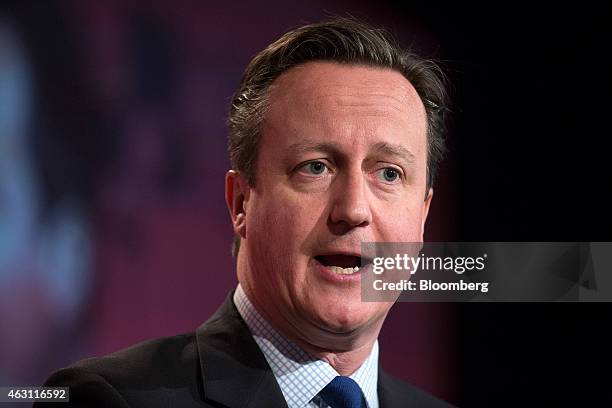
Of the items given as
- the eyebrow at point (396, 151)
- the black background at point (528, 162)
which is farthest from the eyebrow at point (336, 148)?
the black background at point (528, 162)

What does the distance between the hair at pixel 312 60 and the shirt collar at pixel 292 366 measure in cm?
27

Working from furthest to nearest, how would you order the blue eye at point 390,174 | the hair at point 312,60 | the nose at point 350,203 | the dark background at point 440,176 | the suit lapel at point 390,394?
the dark background at point 440,176, the suit lapel at point 390,394, the hair at point 312,60, the blue eye at point 390,174, the nose at point 350,203

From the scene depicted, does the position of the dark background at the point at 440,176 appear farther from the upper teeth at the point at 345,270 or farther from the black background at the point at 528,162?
the upper teeth at the point at 345,270

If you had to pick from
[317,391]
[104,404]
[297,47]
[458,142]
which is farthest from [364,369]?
[458,142]

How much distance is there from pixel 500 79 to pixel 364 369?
1.49 meters

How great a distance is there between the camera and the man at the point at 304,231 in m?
1.97

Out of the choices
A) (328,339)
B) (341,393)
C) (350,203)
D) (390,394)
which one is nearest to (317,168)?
(350,203)

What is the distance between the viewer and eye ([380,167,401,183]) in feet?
6.66

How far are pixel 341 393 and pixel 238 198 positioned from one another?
1.69 feet

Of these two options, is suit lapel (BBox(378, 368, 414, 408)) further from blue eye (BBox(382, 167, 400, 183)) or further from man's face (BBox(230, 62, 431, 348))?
blue eye (BBox(382, 167, 400, 183))

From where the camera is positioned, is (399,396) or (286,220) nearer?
(286,220)

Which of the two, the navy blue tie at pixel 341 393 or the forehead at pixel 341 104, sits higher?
the forehead at pixel 341 104

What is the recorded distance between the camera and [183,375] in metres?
2.03

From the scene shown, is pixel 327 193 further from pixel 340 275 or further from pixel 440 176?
pixel 440 176
